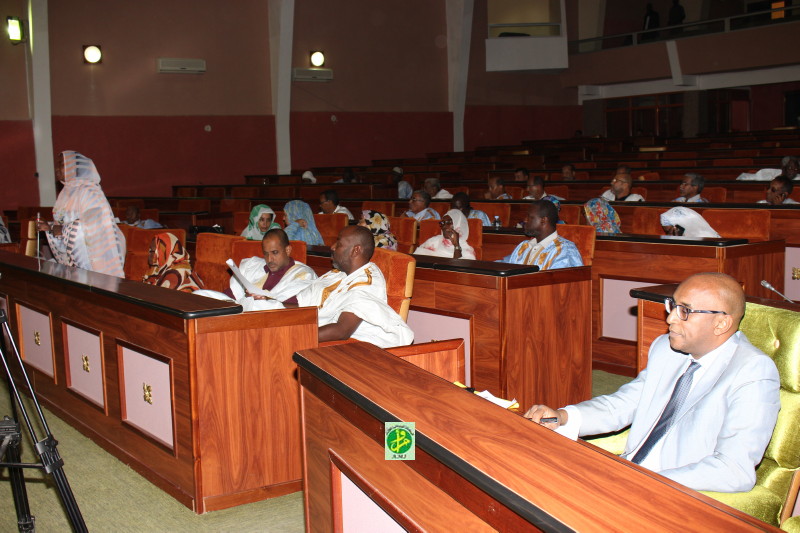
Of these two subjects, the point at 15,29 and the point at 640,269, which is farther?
the point at 15,29

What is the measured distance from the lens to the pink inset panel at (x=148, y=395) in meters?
3.15

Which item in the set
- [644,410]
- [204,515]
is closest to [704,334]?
[644,410]

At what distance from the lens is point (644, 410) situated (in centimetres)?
212

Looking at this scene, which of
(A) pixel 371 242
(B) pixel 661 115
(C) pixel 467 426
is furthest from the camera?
(B) pixel 661 115

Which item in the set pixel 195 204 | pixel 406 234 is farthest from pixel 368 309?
pixel 195 204

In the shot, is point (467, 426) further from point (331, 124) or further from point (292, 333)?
point (331, 124)

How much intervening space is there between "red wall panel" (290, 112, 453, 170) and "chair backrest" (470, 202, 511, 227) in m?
7.40

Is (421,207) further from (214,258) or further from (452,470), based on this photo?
(452,470)

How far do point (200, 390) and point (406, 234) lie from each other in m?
3.59

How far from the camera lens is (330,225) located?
7.01 metres

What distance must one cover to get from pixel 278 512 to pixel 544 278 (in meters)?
1.61

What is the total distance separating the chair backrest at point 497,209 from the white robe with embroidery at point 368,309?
12.0ft

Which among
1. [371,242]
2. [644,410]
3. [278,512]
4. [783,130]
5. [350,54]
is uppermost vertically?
[350,54]

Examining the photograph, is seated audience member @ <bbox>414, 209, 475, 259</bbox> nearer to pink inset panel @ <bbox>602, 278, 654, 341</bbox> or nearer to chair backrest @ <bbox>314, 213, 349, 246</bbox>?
pink inset panel @ <bbox>602, 278, 654, 341</bbox>
